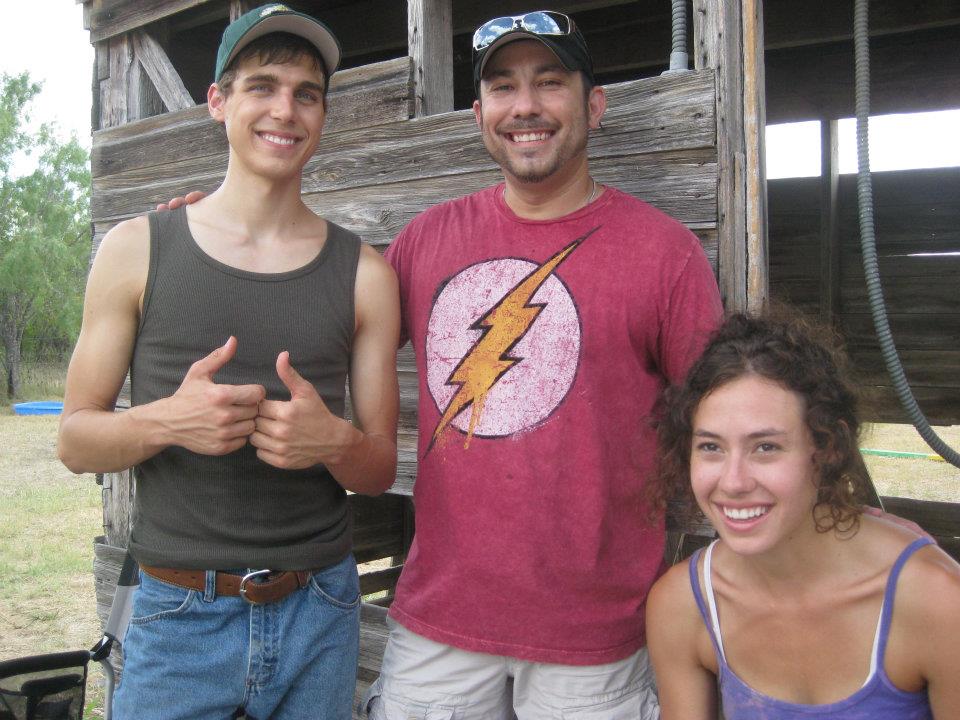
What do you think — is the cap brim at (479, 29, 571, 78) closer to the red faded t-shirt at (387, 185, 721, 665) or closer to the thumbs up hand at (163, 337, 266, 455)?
the red faded t-shirt at (387, 185, 721, 665)

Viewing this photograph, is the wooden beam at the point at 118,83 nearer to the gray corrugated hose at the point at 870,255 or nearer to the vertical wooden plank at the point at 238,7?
the vertical wooden plank at the point at 238,7

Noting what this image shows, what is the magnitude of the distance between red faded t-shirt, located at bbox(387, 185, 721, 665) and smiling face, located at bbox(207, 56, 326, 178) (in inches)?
19.6

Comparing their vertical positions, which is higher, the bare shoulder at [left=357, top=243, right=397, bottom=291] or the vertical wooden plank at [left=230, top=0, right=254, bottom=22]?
the vertical wooden plank at [left=230, top=0, right=254, bottom=22]

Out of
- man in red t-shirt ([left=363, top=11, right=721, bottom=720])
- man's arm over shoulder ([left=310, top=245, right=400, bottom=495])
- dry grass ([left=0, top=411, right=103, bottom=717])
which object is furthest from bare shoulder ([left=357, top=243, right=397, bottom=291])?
dry grass ([left=0, top=411, right=103, bottom=717])

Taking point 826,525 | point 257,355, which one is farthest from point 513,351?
point 826,525

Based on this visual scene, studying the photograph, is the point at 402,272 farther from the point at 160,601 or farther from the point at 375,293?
the point at 160,601

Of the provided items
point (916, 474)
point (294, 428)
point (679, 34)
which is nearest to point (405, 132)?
point (679, 34)

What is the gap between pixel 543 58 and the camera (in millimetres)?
2105

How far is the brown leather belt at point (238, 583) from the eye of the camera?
175 cm

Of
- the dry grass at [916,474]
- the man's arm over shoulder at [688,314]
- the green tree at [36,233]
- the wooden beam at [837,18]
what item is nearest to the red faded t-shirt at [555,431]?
the man's arm over shoulder at [688,314]

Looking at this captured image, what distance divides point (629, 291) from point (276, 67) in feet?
3.05

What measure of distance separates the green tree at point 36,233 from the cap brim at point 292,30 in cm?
2357

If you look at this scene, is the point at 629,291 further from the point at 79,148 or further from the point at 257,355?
the point at 79,148

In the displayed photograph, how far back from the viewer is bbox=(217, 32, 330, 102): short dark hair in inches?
75.9
